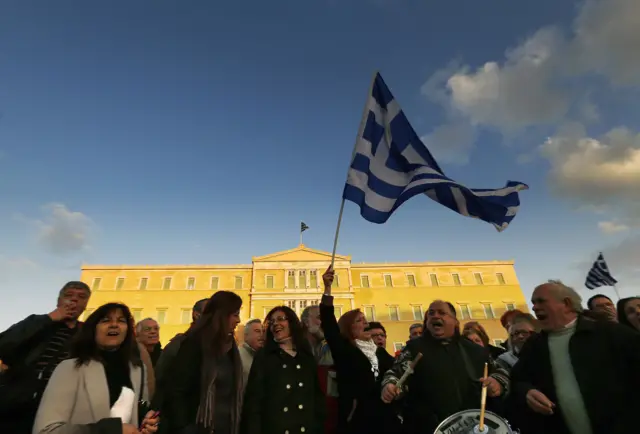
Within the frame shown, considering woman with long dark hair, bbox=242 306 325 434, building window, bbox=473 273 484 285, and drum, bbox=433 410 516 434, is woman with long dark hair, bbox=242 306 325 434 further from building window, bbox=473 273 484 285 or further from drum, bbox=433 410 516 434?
building window, bbox=473 273 484 285

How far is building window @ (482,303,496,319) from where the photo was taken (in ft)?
121

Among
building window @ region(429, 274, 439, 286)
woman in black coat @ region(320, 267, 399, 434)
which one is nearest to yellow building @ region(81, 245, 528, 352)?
building window @ region(429, 274, 439, 286)

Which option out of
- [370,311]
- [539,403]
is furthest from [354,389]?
[370,311]

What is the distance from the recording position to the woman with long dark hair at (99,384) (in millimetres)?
1981

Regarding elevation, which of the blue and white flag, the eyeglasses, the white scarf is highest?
the blue and white flag

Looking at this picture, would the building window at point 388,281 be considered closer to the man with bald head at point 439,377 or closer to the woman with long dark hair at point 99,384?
the man with bald head at point 439,377

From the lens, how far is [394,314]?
122 ft

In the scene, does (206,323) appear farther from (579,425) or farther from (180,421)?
(579,425)

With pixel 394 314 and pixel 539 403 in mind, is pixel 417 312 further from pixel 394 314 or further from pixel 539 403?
pixel 539 403

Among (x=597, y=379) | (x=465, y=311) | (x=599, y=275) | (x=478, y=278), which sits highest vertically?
(x=478, y=278)

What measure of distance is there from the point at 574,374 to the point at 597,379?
130 millimetres

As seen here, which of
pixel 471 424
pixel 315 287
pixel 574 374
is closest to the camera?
pixel 471 424

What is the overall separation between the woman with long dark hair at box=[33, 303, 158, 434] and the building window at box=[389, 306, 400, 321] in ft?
119

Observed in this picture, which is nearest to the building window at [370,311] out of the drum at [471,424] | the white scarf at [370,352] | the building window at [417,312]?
the building window at [417,312]
